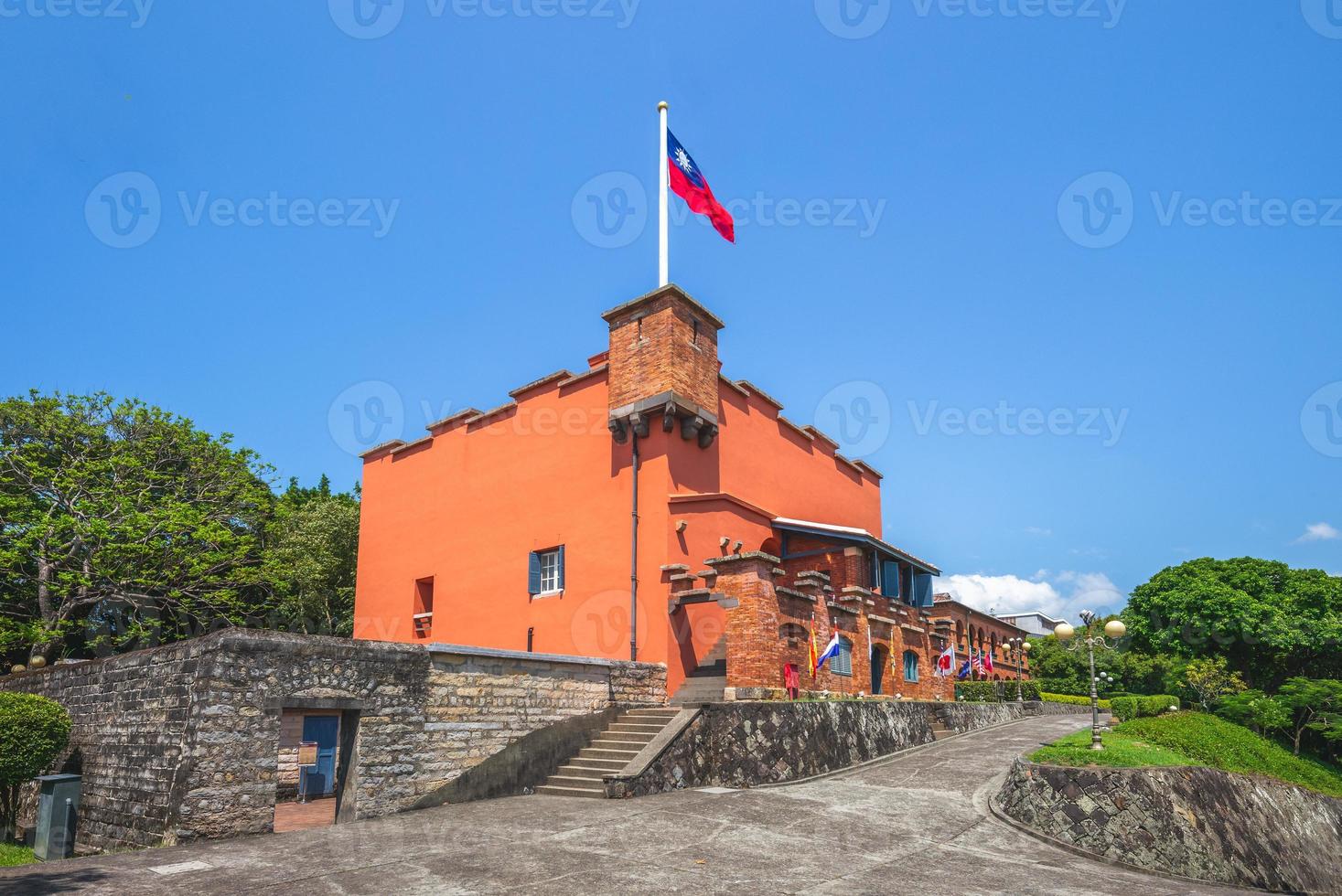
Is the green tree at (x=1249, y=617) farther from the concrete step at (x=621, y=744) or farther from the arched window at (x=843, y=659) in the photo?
the concrete step at (x=621, y=744)

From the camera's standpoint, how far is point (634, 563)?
1822cm

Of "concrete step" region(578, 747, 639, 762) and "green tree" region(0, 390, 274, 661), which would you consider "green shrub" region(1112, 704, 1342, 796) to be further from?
"green tree" region(0, 390, 274, 661)

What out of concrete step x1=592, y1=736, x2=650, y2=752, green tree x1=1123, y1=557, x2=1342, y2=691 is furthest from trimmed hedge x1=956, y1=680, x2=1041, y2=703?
concrete step x1=592, y1=736, x2=650, y2=752

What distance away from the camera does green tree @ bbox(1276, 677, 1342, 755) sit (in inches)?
911

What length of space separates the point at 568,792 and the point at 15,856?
800cm

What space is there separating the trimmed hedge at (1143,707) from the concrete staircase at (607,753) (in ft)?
44.2

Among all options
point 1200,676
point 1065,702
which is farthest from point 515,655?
point 1065,702

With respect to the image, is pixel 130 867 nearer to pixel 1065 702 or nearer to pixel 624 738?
pixel 624 738

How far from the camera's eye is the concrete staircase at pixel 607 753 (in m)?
13.0

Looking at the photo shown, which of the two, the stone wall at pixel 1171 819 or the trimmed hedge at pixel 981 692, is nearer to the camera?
the stone wall at pixel 1171 819

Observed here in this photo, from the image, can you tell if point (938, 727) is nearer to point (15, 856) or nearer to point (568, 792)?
point (568, 792)

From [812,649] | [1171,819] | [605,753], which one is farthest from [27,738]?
[1171,819]

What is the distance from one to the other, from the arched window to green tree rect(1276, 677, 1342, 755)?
45.1 feet

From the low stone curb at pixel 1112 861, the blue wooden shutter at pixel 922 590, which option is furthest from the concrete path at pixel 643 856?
the blue wooden shutter at pixel 922 590
